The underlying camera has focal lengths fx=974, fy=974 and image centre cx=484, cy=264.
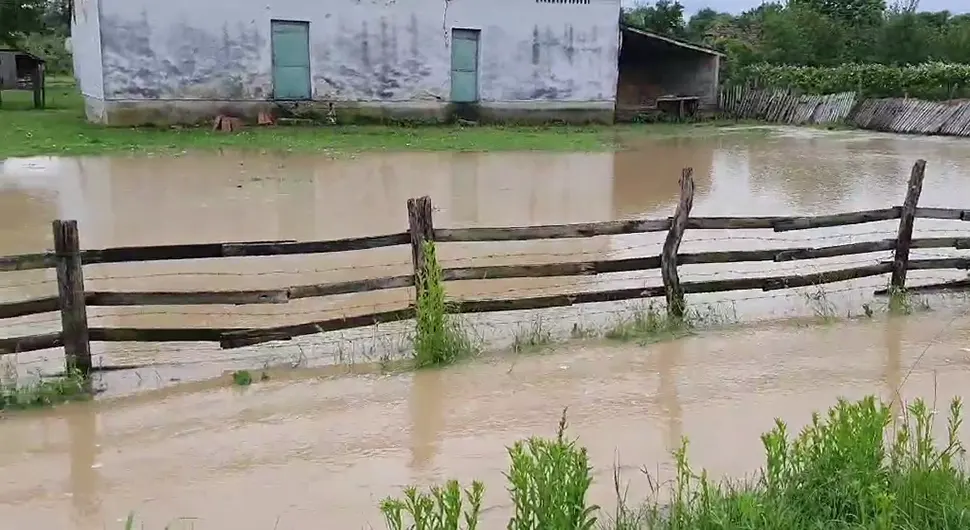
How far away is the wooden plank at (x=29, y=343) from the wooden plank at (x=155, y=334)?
0.76ft

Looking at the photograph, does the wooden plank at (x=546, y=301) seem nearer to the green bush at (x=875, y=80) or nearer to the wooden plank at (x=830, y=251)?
the wooden plank at (x=830, y=251)

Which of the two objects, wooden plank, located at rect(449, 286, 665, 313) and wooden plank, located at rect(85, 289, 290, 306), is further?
wooden plank, located at rect(449, 286, 665, 313)

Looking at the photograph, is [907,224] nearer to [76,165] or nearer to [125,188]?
[125,188]

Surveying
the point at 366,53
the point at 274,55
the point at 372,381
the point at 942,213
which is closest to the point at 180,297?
the point at 372,381

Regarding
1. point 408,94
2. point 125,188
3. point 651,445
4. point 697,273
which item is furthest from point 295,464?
point 408,94

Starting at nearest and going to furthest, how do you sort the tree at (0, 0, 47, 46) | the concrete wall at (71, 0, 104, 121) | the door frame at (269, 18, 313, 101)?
the concrete wall at (71, 0, 104, 121) < the door frame at (269, 18, 313, 101) < the tree at (0, 0, 47, 46)

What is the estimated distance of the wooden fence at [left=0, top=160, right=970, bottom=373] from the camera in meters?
6.41

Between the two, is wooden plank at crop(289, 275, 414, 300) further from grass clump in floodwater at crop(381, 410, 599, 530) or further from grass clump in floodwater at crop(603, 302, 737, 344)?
grass clump in floodwater at crop(381, 410, 599, 530)

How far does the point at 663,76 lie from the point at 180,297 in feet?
95.7

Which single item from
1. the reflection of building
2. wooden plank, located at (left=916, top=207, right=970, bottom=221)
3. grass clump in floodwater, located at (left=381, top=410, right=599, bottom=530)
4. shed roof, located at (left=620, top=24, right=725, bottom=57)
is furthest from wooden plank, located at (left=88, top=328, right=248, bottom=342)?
shed roof, located at (left=620, top=24, right=725, bottom=57)

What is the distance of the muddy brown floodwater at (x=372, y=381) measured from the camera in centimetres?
500

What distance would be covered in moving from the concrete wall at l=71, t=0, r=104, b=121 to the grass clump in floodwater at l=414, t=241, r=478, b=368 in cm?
1922

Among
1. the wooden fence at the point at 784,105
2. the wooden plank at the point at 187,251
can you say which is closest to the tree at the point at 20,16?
the wooden fence at the point at 784,105

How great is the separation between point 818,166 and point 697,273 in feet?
35.7
